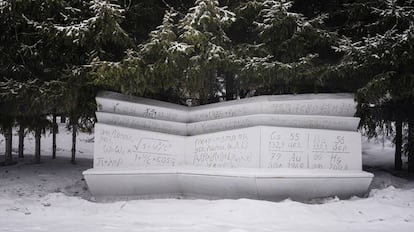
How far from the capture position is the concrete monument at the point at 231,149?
9.70m

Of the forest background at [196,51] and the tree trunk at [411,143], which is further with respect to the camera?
the tree trunk at [411,143]

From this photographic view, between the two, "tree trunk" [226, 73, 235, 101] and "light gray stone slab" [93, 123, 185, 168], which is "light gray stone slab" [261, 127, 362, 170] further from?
"tree trunk" [226, 73, 235, 101]

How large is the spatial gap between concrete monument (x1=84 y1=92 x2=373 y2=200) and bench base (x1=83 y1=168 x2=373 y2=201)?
0.02 metres

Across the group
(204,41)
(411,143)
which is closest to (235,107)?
(204,41)

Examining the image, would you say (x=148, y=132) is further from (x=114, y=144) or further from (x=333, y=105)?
(x=333, y=105)

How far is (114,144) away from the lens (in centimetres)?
1072

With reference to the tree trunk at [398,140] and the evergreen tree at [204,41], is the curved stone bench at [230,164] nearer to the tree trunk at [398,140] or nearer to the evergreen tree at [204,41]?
the evergreen tree at [204,41]

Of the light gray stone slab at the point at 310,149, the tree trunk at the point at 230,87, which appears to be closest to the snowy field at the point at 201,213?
the light gray stone slab at the point at 310,149

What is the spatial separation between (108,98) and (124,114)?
1.70 feet

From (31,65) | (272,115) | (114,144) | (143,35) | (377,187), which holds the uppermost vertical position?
(143,35)

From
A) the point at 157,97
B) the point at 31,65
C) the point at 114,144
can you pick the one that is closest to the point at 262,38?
the point at 157,97

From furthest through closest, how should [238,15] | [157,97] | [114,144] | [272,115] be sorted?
[157,97] → [238,15] → [114,144] → [272,115]

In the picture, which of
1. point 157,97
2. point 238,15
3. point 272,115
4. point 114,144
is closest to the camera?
point 272,115

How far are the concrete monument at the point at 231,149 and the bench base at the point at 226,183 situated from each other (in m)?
0.02
